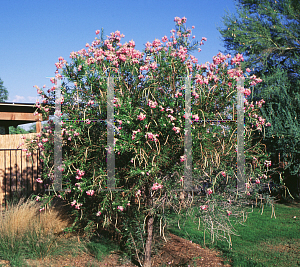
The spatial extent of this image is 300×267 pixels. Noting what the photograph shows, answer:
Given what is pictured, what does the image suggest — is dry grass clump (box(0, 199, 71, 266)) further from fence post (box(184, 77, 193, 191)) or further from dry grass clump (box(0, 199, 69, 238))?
fence post (box(184, 77, 193, 191))

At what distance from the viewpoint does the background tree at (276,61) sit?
9031 millimetres

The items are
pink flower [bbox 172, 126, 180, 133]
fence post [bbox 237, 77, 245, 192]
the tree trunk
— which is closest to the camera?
pink flower [bbox 172, 126, 180, 133]

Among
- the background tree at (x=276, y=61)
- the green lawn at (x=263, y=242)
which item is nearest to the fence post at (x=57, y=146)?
the green lawn at (x=263, y=242)

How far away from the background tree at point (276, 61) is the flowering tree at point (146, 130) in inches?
207

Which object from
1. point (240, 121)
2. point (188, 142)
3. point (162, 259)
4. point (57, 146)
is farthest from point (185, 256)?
point (57, 146)

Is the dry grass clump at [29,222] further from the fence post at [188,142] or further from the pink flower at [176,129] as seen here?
the pink flower at [176,129]

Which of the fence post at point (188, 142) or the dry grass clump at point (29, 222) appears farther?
the dry grass clump at point (29, 222)

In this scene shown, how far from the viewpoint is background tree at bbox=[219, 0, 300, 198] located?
9031 mm

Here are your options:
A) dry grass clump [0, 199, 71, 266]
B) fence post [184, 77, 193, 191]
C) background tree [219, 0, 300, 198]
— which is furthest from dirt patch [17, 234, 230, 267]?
background tree [219, 0, 300, 198]

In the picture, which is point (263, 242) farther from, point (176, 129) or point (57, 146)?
point (57, 146)

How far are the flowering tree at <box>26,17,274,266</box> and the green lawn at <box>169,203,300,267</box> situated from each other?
1.06 metres

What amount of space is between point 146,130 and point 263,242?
12.0 feet

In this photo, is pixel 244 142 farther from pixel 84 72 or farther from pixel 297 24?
pixel 297 24

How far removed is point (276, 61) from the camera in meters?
10.9
